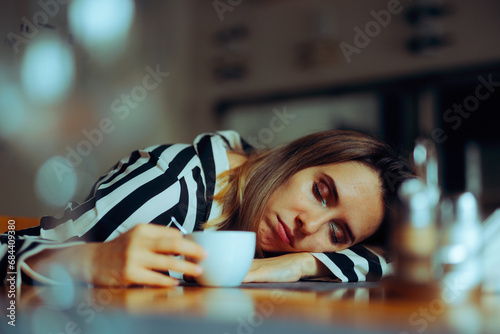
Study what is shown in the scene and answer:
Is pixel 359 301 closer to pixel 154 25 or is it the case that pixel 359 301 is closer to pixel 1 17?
pixel 1 17

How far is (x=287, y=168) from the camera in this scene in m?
1.14

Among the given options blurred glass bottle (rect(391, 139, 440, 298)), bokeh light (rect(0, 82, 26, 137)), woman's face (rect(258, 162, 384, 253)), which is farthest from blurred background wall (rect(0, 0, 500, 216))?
blurred glass bottle (rect(391, 139, 440, 298))

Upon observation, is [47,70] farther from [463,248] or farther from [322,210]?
[463,248]

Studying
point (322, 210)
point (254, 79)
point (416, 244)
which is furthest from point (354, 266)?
point (254, 79)

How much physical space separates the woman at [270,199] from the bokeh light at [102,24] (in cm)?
171

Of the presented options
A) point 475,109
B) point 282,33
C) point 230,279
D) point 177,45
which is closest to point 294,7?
point 282,33

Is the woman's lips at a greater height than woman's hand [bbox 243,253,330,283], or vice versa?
the woman's lips

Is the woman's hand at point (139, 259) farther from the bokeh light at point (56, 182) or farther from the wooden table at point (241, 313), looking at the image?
the bokeh light at point (56, 182)

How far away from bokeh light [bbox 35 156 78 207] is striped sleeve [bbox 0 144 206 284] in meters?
0.90

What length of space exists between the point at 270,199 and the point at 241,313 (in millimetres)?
692

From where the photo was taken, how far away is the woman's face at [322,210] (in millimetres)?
1050

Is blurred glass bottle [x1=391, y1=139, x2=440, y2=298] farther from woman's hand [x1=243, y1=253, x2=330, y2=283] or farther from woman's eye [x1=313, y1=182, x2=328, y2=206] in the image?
woman's eye [x1=313, y1=182, x2=328, y2=206]

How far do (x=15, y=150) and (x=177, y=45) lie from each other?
8.56ft

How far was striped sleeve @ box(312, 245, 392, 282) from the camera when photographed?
2.92 ft
